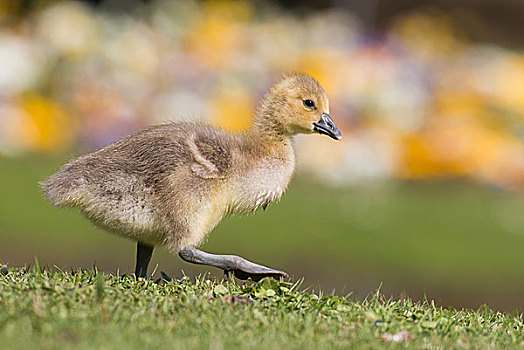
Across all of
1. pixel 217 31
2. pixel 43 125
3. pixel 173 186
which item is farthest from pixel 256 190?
pixel 217 31

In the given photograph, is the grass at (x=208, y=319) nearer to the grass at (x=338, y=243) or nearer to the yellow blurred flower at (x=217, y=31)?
the grass at (x=338, y=243)

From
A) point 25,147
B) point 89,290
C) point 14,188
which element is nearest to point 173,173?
point 89,290

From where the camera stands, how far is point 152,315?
13.0 feet

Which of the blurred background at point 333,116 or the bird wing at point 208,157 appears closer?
the bird wing at point 208,157

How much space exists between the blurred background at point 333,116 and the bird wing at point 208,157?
10.1 feet

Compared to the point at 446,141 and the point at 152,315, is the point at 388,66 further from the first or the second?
the point at 152,315

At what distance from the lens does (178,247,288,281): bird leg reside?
4.75m

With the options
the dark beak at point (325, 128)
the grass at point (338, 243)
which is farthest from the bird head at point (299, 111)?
the grass at point (338, 243)

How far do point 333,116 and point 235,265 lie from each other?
7.85m

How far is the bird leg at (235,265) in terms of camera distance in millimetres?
4754

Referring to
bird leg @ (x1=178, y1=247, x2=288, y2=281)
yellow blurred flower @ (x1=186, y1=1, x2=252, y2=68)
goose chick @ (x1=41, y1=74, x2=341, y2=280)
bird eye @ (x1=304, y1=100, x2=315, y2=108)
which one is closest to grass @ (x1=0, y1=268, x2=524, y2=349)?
bird leg @ (x1=178, y1=247, x2=288, y2=281)

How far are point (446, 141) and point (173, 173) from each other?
8.34m

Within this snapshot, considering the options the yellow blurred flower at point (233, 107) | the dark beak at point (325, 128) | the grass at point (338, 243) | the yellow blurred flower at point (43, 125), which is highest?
the dark beak at point (325, 128)

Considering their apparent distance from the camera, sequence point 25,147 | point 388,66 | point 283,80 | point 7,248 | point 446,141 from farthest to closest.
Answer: point 388,66 → point 446,141 → point 25,147 → point 7,248 → point 283,80
